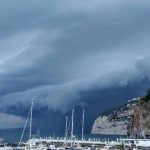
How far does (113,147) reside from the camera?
549 ft

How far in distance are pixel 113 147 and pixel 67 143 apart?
1296 inches

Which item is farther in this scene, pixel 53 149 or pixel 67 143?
pixel 67 143

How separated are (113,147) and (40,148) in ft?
76.7

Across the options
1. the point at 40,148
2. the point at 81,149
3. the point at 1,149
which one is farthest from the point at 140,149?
the point at 1,149

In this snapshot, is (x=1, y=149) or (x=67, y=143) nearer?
(x=1, y=149)

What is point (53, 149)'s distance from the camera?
6560 inches

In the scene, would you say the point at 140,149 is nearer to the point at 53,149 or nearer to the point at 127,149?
the point at 127,149

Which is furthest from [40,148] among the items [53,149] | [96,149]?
[96,149]

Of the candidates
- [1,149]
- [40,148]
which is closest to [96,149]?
[40,148]

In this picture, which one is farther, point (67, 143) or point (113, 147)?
point (67, 143)

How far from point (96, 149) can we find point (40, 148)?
57.7 ft

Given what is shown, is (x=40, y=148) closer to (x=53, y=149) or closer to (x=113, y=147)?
(x=53, y=149)

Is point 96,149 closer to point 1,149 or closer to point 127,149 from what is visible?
point 127,149

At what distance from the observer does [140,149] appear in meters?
163
